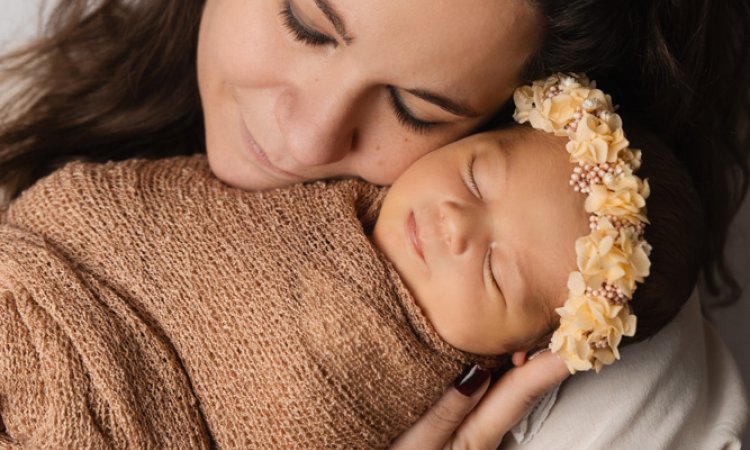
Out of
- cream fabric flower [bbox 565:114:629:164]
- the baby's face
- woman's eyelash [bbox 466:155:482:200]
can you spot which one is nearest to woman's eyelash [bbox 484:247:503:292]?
the baby's face

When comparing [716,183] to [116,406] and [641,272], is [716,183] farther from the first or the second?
[116,406]

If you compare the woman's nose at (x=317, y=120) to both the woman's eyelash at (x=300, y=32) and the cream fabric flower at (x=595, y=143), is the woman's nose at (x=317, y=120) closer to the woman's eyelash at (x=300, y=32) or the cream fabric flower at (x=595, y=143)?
the woman's eyelash at (x=300, y=32)

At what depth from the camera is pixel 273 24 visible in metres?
1.33

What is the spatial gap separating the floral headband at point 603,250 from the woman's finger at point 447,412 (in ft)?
0.51

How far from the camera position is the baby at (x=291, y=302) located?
1.29 m

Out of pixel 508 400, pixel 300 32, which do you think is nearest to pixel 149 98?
pixel 300 32

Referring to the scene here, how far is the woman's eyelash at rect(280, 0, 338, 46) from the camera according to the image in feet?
4.23

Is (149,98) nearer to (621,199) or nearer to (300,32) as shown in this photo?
(300,32)

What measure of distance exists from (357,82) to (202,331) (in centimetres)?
45

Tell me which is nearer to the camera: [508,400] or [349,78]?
[349,78]

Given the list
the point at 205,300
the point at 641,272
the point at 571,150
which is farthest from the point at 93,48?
the point at 641,272

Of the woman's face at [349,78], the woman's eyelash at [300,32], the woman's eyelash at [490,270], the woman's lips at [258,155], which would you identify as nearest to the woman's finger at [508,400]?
the woman's eyelash at [490,270]

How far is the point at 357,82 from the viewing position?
1289 mm

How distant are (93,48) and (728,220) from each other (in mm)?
1425
